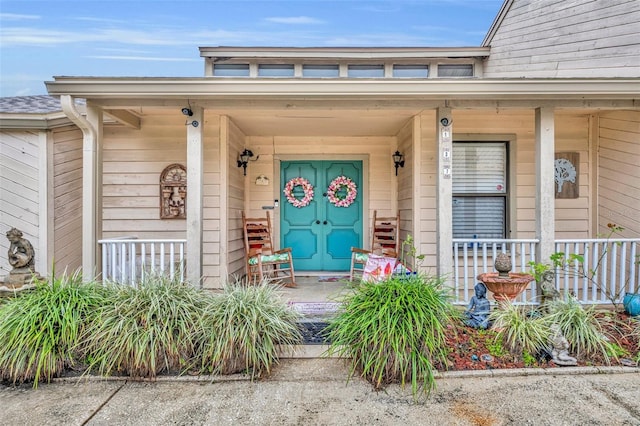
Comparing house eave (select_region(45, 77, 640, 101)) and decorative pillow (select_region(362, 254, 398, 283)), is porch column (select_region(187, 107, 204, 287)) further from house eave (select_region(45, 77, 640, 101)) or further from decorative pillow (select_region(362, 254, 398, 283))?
decorative pillow (select_region(362, 254, 398, 283))

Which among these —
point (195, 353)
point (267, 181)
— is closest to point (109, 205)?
point (267, 181)

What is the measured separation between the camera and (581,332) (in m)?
2.87

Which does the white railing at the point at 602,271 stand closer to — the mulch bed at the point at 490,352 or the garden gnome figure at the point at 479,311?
the mulch bed at the point at 490,352

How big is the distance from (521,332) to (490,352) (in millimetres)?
281

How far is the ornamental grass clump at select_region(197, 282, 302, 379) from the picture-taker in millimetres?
2600

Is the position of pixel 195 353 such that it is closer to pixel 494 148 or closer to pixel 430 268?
pixel 430 268

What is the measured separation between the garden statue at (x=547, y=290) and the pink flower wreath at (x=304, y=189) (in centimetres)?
344

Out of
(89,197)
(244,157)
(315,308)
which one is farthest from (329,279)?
(89,197)

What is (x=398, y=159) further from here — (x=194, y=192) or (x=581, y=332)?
(x=581, y=332)

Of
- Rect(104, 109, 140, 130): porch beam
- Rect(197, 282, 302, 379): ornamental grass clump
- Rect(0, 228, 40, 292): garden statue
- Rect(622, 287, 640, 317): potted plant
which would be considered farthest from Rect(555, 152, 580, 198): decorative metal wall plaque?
Rect(0, 228, 40, 292): garden statue

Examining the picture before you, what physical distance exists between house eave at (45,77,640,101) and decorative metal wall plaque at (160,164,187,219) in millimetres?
1490

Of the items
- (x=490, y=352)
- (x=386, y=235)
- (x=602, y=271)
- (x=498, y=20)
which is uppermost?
(x=498, y=20)

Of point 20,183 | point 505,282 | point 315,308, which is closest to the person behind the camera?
point 505,282

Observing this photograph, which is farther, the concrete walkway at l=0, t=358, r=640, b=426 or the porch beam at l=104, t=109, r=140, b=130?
the porch beam at l=104, t=109, r=140, b=130
